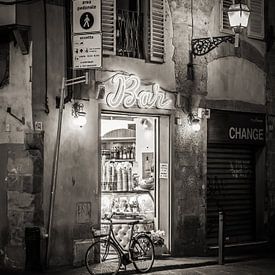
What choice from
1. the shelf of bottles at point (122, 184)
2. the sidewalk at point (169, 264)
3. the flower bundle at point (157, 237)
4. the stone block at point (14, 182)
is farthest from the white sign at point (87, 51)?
the flower bundle at point (157, 237)

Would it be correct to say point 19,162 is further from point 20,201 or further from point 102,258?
point 102,258

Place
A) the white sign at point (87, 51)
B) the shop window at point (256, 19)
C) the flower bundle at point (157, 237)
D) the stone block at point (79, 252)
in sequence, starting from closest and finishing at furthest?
the white sign at point (87, 51)
the stone block at point (79, 252)
the flower bundle at point (157, 237)
the shop window at point (256, 19)

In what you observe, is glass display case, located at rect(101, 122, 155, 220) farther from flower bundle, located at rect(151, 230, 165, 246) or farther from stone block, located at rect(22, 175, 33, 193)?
stone block, located at rect(22, 175, 33, 193)

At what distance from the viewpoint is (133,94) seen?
1661 centimetres

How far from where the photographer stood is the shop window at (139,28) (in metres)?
16.8

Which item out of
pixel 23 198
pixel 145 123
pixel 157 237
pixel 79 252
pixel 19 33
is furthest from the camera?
pixel 145 123

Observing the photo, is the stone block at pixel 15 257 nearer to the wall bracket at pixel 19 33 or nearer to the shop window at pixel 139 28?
the wall bracket at pixel 19 33

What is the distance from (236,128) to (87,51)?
6.22 metres

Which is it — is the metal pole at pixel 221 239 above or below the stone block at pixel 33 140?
below

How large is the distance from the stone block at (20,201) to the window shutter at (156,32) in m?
4.62

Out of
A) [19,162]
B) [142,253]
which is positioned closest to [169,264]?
[142,253]

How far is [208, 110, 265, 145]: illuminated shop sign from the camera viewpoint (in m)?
18.8

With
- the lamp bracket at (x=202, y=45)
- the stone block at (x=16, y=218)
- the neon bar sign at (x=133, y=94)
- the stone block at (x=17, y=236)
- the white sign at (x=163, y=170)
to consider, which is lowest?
the stone block at (x=17, y=236)

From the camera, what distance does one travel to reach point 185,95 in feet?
59.2
